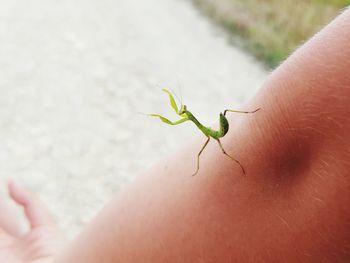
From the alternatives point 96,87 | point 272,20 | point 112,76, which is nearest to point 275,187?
point 96,87

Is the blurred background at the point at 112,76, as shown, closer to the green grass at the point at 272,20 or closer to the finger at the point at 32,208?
the green grass at the point at 272,20

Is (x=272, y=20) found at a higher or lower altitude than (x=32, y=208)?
lower

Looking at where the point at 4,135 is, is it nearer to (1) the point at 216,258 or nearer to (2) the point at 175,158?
(2) the point at 175,158

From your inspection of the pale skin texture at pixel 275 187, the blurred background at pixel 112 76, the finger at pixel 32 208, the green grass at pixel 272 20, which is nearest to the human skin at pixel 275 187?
the pale skin texture at pixel 275 187

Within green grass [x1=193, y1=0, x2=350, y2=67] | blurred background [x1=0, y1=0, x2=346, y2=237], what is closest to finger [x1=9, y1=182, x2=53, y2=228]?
blurred background [x1=0, y1=0, x2=346, y2=237]

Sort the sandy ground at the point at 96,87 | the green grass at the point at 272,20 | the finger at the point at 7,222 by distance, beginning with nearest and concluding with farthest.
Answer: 1. the finger at the point at 7,222
2. the sandy ground at the point at 96,87
3. the green grass at the point at 272,20

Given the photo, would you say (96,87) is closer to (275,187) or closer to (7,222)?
(7,222)

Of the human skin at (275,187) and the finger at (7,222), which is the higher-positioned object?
the human skin at (275,187)
